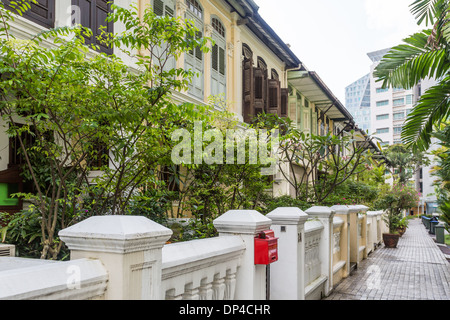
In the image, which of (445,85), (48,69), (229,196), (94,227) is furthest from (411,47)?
(94,227)

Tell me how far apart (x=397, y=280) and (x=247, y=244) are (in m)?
6.13

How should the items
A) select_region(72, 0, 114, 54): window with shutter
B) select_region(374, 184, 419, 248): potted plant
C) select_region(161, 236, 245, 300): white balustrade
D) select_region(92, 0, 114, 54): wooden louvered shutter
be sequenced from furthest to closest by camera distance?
select_region(374, 184, 419, 248): potted plant → select_region(92, 0, 114, 54): wooden louvered shutter → select_region(72, 0, 114, 54): window with shutter → select_region(161, 236, 245, 300): white balustrade

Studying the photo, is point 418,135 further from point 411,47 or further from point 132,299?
point 132,299

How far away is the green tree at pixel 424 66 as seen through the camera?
618 cm

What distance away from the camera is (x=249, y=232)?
3.85 meters

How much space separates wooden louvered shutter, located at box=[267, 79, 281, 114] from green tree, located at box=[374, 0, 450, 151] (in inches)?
350

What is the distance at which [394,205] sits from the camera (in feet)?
68.2

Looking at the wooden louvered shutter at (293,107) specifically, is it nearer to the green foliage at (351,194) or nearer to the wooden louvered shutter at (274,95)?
the wooden louvered shutter at (274,95)

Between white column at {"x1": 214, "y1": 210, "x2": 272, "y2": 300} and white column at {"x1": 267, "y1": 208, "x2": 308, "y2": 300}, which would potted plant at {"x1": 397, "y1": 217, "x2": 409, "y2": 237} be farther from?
white column at {"x1": 214, "y1": 210, "x2": 272, "y2": 300}

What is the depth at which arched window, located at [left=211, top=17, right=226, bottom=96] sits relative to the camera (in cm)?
1308

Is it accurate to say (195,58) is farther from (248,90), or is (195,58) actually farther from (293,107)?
(293,107)

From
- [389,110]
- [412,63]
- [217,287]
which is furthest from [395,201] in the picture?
[389,110]

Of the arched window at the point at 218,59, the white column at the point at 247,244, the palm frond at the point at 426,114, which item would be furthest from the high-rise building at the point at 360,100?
the white column at the point at 247,244

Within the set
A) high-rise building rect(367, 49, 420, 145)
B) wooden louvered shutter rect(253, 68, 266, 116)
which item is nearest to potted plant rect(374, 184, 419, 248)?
wooden louvered shutter rect(253, 68, 266, 116)
